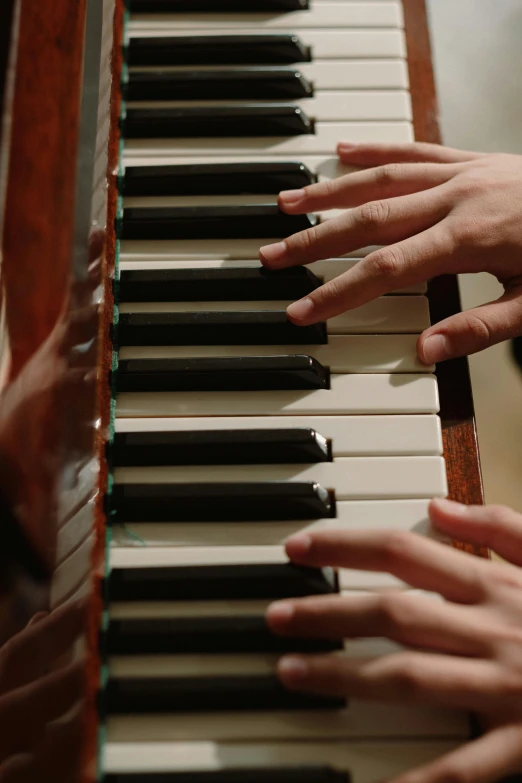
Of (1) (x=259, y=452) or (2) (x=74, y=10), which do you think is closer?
(1) (x=259, y=452)

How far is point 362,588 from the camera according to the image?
783 mm

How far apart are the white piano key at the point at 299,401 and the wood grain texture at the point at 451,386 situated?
6 centimetres

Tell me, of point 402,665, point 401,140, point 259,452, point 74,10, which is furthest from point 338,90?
point 402,665

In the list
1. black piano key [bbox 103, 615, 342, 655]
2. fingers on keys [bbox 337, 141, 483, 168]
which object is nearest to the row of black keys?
black piano key [bbox 103, 615, 342, 655]

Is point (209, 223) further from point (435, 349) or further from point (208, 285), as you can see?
point (435, 349)

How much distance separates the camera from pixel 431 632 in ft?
2.27

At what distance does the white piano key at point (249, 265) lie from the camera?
0.94 m

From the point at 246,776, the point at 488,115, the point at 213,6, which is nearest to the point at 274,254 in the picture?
the point at 213,6

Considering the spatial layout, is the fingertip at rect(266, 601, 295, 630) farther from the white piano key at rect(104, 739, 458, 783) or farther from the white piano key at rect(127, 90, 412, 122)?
the white piano key at rect(127, 90, 412, 122)

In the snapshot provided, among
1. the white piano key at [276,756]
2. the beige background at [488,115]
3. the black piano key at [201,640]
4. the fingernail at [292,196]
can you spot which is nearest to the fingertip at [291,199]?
the fingernail at [292,196]

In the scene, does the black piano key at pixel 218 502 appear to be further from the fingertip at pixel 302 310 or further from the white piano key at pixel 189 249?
the white piano key at pixel 189 249

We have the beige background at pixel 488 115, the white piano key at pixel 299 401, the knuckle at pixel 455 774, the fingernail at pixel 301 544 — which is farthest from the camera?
the beige background at pixel 488 115

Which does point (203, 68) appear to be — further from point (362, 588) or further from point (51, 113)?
point (362, 588)

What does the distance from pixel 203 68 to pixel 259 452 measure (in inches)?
26.1
